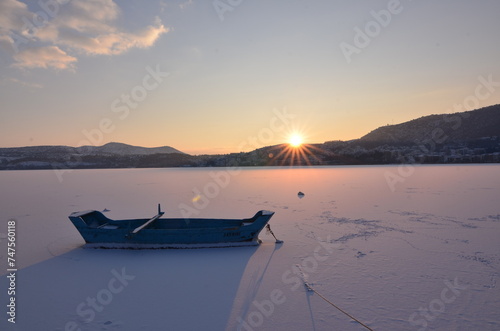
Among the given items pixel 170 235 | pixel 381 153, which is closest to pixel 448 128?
pixel 381 153

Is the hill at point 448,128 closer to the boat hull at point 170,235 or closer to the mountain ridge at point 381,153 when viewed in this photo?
the mountain ridge at point 381,153

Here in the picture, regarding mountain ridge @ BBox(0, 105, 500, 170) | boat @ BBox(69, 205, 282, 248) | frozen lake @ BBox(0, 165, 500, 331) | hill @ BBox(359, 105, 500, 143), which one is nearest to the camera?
frozen lake @ BBox(0, 165, 500, 331)

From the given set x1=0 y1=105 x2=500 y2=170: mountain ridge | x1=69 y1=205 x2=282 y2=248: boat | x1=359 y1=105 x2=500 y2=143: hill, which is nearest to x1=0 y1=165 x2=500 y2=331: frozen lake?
x1=69 y1=205 x2=282 y2=248: boat

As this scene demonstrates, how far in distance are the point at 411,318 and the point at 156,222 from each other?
9193mm

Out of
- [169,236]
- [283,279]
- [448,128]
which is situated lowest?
[283,279]

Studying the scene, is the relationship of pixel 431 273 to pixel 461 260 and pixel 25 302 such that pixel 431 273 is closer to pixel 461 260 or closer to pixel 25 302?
pixel 461 260

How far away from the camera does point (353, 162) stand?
80.5 metres

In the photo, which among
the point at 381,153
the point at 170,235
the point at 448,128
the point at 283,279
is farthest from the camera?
the point at 448,128

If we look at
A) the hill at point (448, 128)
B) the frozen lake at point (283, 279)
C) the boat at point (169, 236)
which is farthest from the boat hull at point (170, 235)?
the hill at point (448, 128)

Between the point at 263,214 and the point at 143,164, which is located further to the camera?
the point at 143,164

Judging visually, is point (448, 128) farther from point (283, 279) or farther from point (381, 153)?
point (283, 279)

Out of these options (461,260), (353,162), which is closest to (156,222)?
(461,260)

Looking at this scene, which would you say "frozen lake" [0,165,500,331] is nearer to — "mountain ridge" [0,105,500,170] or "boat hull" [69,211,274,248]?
"boat hull" [69,211,274,248]

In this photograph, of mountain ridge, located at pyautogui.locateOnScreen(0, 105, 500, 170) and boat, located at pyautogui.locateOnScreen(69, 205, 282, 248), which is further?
mountain ridge, located at pyautogui.locateOnScreen(0, 105, 500, 170)
